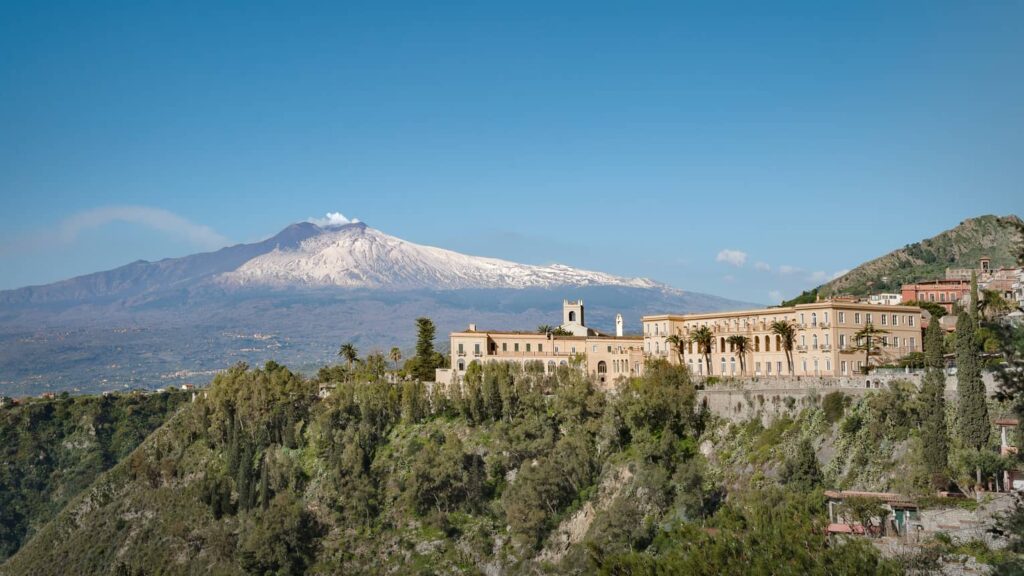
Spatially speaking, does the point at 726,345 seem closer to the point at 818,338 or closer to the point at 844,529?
the point at 818,338

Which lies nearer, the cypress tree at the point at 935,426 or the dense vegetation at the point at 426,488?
the cypress tree at the point at 935,426

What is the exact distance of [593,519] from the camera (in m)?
73.4

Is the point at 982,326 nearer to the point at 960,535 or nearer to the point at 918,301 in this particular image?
the point at 918,301

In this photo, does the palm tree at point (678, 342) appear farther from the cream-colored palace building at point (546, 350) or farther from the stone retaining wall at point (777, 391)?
the stone retaining wall at point (777, 391)

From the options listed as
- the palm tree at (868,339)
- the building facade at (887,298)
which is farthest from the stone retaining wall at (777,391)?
the building facade at (887,298)

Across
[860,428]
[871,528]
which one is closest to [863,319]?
[860,428]

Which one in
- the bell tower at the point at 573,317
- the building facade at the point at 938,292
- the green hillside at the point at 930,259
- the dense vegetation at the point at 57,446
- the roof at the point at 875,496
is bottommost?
the dense vegetation at the point at 57,446

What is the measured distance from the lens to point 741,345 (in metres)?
81.0

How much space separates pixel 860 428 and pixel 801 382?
28.5 ft

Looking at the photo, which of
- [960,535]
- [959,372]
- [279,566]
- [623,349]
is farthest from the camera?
[623,349]

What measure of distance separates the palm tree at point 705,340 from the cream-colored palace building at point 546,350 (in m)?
7.80

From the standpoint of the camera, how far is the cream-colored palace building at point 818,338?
2918 inches

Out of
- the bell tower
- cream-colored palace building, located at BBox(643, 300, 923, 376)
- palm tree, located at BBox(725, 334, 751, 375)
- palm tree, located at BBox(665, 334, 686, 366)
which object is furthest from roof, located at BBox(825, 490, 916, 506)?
the bell tower

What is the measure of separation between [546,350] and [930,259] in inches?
2207
